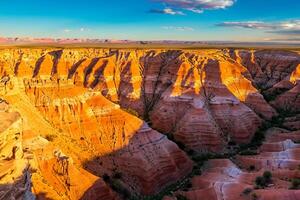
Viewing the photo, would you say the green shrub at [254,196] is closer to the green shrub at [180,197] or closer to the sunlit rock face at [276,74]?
the green shrub at [180,197]

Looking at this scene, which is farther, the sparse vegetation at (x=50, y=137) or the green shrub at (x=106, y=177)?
the green shrub at (x=106, y=177)

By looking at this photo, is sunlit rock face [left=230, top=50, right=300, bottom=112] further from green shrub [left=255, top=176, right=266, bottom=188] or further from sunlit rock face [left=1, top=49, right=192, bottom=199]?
green shrub [left=255, top=176, right=266, bottom=188]

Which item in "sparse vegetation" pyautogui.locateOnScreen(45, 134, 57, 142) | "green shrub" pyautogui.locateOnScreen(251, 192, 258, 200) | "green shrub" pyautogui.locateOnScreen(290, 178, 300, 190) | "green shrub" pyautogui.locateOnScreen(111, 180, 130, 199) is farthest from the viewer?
"green shrub" pyautogui.locateOnScreen(111, 180, 130, 199)

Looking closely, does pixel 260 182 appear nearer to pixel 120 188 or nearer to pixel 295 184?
pixel 295 184

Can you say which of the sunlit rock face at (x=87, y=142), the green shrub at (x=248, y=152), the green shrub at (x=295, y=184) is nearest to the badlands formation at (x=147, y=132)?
the sunlit rock face at (x=87, y=142)

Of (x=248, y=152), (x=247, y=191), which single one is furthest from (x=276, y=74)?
(x=247, y=191)

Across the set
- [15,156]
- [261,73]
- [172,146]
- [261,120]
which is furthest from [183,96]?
[15,156]

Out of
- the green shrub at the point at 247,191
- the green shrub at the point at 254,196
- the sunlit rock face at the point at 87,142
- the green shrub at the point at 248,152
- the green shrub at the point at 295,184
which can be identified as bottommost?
the green shrub at the point at 248,152

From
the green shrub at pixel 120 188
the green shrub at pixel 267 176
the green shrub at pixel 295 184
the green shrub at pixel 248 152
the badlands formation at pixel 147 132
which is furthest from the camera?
the green shrub at pixel 248 152

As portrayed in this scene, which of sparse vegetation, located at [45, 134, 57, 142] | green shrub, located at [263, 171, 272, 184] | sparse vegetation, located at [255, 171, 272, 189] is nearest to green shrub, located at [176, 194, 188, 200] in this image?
sparse vegetation, located at [255, 171, 272, 189]

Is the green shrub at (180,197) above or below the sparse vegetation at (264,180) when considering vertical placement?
below
